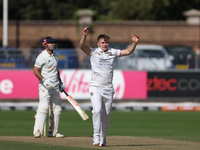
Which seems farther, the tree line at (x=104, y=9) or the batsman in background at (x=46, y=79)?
the tree line at (x=104, y=9)

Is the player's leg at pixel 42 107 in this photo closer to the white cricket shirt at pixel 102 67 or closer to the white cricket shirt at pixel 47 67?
the white cricket shirt at pixel 47 67

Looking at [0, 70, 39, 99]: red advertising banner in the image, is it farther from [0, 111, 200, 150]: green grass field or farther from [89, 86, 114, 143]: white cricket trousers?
[89, 86, 114, 143]: white cricket trousers

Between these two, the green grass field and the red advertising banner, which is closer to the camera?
the green grass field

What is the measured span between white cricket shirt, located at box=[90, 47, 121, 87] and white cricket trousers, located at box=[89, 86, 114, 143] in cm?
13

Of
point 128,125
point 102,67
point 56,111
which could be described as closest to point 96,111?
point 102,67

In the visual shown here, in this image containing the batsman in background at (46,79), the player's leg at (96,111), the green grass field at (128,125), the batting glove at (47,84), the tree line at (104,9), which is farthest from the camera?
the tree line at (104,9)

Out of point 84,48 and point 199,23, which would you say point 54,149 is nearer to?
point 84,48

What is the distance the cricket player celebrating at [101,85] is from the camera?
12297 millimetres

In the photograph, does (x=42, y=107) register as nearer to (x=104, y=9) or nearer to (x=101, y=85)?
(x=101, y=85)

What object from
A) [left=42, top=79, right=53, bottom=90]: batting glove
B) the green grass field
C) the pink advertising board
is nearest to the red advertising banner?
the pink advertising board

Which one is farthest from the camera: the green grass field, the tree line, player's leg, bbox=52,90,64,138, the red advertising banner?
the tree line

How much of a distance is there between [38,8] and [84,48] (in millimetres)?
40836

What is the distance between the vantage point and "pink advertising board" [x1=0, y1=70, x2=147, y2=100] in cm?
2475

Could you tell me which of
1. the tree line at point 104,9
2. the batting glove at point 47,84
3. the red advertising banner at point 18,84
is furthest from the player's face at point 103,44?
the tree line at point 104,9
